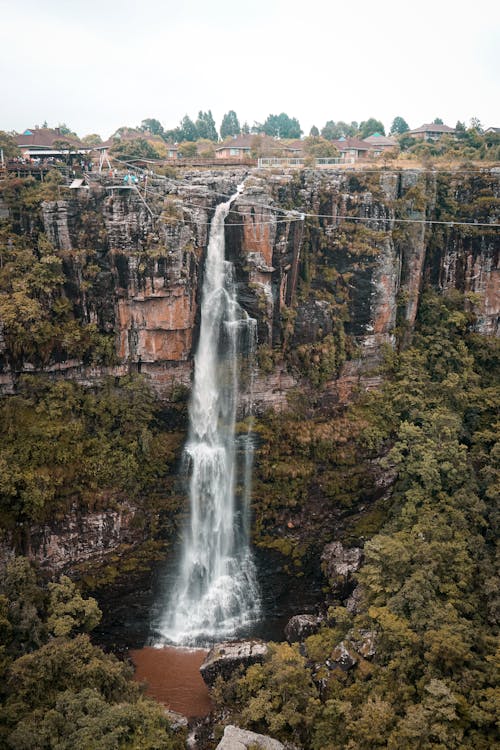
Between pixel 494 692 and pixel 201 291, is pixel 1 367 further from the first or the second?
pixel 494 692

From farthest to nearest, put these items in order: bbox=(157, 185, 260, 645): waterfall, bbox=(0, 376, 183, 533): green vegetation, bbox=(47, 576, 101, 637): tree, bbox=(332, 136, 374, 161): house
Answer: bbox=(332, 136, 374, 161): house
bbox=(157, 185, 260, 645): waterfall
bbox=(0, 376, 183, 533): green vegetation
bbox=(47, 576, 101, 637): tree

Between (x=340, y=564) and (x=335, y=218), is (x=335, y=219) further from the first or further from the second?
(x=340, y=564)

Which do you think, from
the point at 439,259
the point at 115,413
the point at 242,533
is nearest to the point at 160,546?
the point at 242,533

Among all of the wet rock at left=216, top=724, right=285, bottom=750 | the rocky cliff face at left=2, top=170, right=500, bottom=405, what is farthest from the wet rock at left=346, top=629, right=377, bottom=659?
the rocky cliff face at left=2, top=170, right=500, bottom=405

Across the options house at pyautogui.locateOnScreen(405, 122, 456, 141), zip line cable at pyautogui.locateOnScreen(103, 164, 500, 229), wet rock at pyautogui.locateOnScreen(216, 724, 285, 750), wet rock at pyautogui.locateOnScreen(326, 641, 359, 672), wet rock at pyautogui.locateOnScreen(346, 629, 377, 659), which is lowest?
wet rock at pyautogui.locateOnScreen(216, 724, 285, 750)

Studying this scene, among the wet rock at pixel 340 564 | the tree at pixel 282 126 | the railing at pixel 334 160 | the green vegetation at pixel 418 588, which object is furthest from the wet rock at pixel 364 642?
the tree at pixel 282 126

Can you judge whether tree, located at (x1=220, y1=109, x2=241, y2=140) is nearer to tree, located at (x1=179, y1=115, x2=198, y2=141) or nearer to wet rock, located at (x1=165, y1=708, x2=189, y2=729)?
tree, located at (x1=179, y1=115, x2=198, y2=141)

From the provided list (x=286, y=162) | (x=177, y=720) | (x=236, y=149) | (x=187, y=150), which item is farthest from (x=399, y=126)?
(x=177, y=720)
